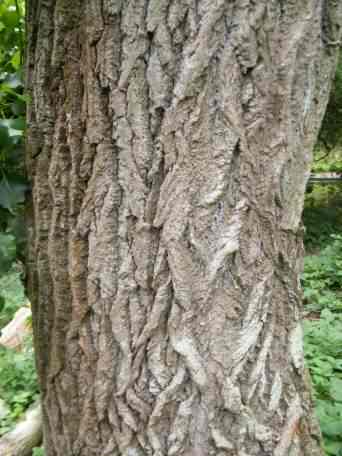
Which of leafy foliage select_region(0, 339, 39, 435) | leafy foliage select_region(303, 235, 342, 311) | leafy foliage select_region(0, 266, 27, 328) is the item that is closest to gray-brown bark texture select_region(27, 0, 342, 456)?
leafy foliage select_region(0, 339, 39, 435)

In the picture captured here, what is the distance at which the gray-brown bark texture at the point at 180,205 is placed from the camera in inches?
39.2

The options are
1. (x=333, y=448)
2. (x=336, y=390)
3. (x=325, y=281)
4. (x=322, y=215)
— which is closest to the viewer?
(x=333, y=448)

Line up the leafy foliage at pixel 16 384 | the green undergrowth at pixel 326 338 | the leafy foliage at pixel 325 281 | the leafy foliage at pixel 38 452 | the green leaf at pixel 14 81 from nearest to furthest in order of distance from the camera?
the green leaf at pixel 14 81 → the green undergrowth at pixel 326 338 → the leafy foliage at pixel 38 452 → the leafy foliage at pixel 16 384 → the leafy foliage at pixel 325 281

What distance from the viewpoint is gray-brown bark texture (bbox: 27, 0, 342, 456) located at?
3.27 ft

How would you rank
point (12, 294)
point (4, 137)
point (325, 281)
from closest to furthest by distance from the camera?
point (4, 137)
point (325, 281)
point (12, 294)

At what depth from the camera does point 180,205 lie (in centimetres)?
105

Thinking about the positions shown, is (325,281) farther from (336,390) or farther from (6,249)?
(6,249)

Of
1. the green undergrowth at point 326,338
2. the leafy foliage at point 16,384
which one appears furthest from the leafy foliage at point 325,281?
the leafy foliage at point 16,384

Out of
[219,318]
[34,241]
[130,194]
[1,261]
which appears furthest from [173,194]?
[1,261]

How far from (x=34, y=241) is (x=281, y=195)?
0.73m

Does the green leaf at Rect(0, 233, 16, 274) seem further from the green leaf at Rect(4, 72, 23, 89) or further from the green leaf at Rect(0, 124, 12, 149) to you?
the green leaf at Rect(4, 72, 23, 89)

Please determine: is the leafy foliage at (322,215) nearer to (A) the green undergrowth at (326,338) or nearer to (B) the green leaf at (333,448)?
(A) the green undergrowth at (326,338)

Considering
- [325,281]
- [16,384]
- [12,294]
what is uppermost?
[325,281]

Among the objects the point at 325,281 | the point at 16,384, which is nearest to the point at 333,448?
the point at 16,384
